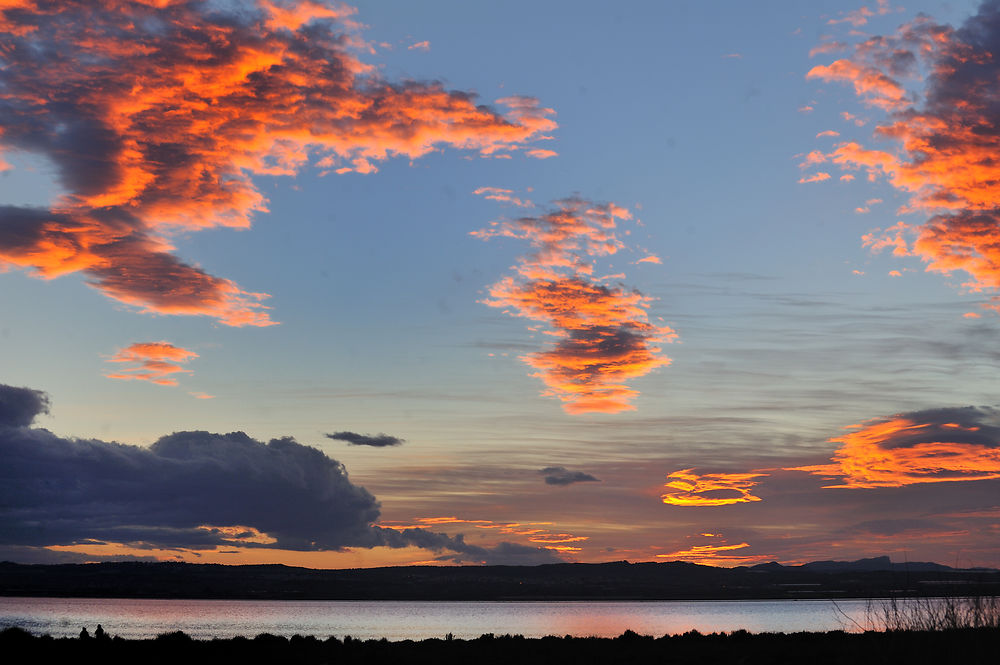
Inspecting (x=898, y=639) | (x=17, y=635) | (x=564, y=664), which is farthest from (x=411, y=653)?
(x=898, y=639)

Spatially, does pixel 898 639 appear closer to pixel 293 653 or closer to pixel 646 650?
pixel 646 650

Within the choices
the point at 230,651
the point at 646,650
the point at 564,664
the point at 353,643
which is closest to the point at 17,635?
the point at 230,651

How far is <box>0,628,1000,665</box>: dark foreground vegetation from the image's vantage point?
32688 millimetres

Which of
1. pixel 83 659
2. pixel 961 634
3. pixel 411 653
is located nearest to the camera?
pixel 961 634

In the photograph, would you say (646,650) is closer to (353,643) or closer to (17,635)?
(353,643)

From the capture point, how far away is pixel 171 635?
51.7 m

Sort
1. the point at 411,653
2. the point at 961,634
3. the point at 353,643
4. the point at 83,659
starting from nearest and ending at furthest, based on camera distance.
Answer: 1. the point at 961,634
2. the point at 83,659
3. the point at 411,653
4. the point at 353,643

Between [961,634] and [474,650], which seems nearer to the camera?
[961,634]

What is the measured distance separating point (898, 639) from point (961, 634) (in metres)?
2.30

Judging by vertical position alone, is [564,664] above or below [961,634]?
below

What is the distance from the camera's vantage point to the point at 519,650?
1897 inches

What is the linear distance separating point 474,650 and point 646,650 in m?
9.68

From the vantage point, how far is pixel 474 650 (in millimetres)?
48312

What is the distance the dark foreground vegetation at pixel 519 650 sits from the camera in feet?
107
